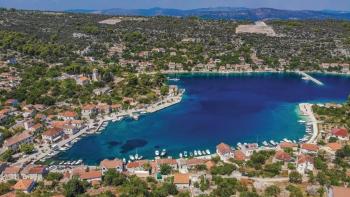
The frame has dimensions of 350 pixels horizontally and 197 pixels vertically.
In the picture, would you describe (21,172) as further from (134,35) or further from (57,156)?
(134,35)

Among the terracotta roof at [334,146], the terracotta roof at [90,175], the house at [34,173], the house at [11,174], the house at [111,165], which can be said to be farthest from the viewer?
the terracotta roof at [334,146]

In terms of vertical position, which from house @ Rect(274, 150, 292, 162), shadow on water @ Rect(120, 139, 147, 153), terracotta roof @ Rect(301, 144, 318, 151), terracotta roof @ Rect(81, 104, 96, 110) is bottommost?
shadow on water @ Rect(120, 139, 147, 153)

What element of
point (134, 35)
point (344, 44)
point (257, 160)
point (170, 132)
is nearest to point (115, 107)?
point (170, 132)

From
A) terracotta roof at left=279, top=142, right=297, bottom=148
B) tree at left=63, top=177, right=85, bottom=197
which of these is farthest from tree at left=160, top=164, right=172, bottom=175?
terracotta roof at left=279, top=142, right=297, bottom=148

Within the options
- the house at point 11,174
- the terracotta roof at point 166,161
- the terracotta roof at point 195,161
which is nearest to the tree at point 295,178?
the terracotta roof at point 195,161

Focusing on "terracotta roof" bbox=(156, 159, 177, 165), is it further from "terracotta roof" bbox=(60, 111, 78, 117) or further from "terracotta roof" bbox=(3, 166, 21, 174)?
"terracotta roof" bbox=(60, 111, 78, 117)

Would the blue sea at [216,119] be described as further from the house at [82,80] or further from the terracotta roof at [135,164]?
the house at [82,80]

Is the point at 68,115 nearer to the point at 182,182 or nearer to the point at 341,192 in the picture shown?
the point at 182,182
